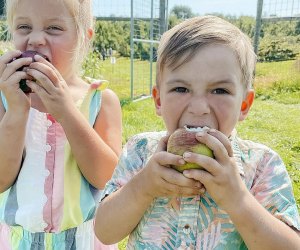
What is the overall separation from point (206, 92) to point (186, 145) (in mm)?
149

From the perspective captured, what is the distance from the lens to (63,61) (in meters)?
1.42

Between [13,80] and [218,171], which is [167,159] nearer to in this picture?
[218,171]

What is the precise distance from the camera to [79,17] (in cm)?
146

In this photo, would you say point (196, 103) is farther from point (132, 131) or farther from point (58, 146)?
point (132, 131)

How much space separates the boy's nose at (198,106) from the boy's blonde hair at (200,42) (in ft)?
0.30

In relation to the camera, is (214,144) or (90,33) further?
(90,33)

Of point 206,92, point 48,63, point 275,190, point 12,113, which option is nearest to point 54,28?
point 48,63

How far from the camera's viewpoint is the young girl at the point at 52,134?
1.32 m

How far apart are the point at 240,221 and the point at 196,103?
27 cm

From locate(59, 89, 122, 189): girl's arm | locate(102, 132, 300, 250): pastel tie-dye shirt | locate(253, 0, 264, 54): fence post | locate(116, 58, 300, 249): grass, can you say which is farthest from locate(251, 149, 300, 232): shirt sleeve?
locate(253, 0, 264, 54): fence post

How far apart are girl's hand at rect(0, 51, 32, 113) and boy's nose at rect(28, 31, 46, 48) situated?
5 cm

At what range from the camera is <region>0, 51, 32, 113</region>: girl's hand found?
1292mm

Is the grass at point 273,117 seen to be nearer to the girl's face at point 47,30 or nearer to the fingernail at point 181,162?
the girl's face at point 47,30

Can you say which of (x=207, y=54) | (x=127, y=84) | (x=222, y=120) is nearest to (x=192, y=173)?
(x=222, y=120)
